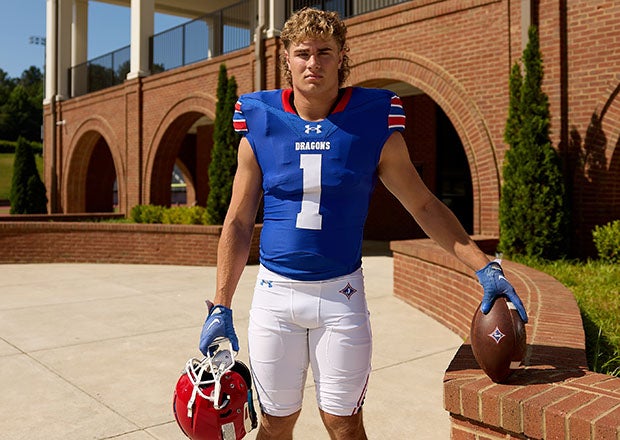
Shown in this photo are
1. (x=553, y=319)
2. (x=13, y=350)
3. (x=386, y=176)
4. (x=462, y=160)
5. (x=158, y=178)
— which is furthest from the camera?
(x=158, y=178)

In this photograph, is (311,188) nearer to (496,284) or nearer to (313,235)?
(313,235)

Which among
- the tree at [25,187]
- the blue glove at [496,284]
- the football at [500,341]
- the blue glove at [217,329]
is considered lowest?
the football at [500,341]

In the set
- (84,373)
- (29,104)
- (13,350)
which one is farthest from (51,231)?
(29,104)

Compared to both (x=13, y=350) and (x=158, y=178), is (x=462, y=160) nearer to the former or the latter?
(x=158, y=178)

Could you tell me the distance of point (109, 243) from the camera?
1252 centimetres

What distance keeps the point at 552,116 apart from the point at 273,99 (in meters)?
7.98

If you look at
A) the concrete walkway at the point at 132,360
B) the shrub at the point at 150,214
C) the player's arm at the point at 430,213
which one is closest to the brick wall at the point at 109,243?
the shrub at the point at 150,214

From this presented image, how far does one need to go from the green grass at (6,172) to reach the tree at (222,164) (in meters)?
45.4

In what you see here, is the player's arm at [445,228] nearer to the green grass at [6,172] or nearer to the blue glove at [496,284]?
the blue glove at [496,284]

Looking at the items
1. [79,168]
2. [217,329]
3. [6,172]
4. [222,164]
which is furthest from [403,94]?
[6,172]

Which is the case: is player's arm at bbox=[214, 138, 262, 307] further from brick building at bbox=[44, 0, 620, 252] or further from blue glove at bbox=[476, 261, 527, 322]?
brick building at bbox=[44, 0, 620, 252]

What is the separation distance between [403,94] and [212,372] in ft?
49.9

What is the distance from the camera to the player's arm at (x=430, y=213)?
2316 millimetres

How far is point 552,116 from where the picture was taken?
912cm
